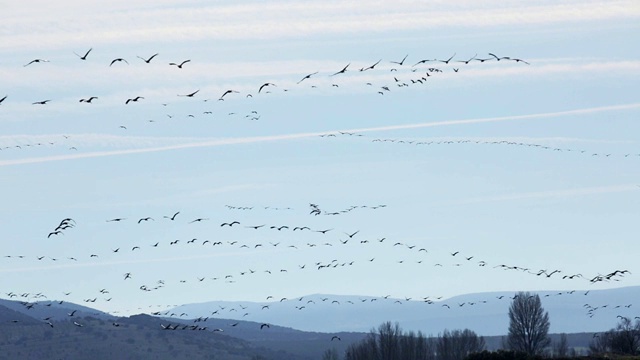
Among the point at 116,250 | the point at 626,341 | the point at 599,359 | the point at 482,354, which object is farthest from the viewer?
the point at 626,341

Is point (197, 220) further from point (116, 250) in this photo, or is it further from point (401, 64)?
point (401, 64)

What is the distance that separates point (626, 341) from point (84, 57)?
11543 cm

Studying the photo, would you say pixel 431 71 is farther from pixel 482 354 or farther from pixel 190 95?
pixel 482 354

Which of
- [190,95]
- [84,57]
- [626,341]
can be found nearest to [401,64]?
[190,95]

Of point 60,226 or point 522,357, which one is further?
point 522,357

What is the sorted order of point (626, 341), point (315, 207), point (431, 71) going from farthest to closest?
point (626, 341), point (315, 207), point (431, 71)

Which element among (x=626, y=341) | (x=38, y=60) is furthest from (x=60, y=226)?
(x=626, y=341)

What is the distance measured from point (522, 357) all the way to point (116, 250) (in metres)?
46.8

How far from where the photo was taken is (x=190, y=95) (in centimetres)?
6456

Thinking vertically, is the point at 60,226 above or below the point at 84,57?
below

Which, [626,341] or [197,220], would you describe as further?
[626,341]

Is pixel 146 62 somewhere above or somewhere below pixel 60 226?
above

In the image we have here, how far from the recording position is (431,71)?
69.8m

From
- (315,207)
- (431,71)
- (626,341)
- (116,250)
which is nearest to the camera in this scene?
(431,71)
